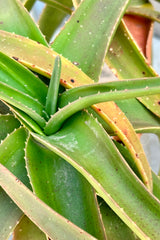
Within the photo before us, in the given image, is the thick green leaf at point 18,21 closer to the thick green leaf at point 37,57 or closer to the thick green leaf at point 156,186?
the thick green leaf at point 37,57

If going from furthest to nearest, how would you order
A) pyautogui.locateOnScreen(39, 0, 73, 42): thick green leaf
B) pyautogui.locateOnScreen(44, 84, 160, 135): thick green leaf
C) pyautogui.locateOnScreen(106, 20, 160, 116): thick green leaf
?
pyautogui.locateOnScreen(39, 0, 73, 42): thick green leaf
pyautogui.locateOnScreen(106, 20, 160, 116): thick green leaf
pyautogui.locateOnScreen(44, 84, 160, 135): thick green leaf

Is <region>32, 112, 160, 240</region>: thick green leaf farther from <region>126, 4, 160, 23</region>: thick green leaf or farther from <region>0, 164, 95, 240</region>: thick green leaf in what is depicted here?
<region>126, 4, 160, 23</region>: thick green leaf

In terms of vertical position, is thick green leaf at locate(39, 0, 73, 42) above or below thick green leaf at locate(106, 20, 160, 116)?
above

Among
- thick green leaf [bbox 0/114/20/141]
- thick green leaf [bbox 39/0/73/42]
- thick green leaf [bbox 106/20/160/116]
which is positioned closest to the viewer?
thick green leaf [bbox 0/114/20/141]

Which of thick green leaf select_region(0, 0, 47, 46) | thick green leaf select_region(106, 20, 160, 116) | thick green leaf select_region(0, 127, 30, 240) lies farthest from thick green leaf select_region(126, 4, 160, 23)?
thick green leaf select_region(0, 127, 30, 240)

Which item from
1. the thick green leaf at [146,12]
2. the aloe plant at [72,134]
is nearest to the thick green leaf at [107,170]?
the aloe plant at [72,134]

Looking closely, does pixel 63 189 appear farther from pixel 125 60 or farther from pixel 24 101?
pixel 125 60
